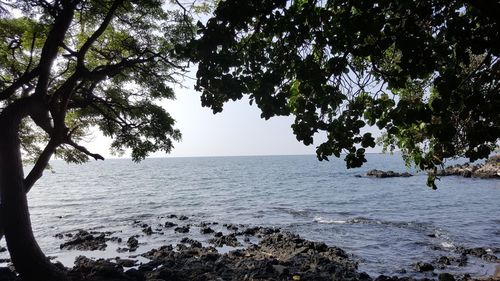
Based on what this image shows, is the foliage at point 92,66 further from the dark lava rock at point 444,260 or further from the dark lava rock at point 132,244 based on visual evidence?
the dark lava rock at point 444,260

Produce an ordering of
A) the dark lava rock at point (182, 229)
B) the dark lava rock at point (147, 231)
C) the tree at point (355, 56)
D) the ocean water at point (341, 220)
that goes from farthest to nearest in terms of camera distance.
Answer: the dark lava rock at point (182, 229) < the dark lava rock at point (147, 231) < the ocean water at point (341, 220) < the tree at point (355, 56)

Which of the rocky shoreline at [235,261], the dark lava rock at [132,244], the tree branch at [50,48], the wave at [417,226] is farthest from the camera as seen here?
the wave at [417,226]

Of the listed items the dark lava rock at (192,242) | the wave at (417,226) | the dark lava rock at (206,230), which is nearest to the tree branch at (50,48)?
the dark lava rock at (192,242)

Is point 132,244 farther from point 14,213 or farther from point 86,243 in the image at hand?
point 14,213

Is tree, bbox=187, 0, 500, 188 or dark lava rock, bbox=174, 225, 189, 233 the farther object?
dark lava rock, bbox=174, 225, 189, 233

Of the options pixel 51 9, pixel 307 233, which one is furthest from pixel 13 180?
pixel 307 233

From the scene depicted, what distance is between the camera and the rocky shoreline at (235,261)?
40.9ft

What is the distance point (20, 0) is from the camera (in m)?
10.5

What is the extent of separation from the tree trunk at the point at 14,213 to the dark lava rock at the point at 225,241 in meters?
12.2

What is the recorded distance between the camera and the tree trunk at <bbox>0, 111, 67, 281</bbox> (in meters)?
8.78

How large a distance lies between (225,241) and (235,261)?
220 inches

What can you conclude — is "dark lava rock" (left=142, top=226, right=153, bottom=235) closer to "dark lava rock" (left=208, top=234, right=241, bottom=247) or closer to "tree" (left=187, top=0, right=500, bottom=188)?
"dark lava rock" (left=208, top=234, right=241, bottom=247)

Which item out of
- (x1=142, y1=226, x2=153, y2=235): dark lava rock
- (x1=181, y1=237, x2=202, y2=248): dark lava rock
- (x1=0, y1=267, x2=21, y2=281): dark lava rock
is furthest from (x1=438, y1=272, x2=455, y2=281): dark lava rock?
(x1=142, y1=226, x2=153, y2=235): dark lava rock

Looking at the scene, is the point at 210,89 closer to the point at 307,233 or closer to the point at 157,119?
the point at 157,119
